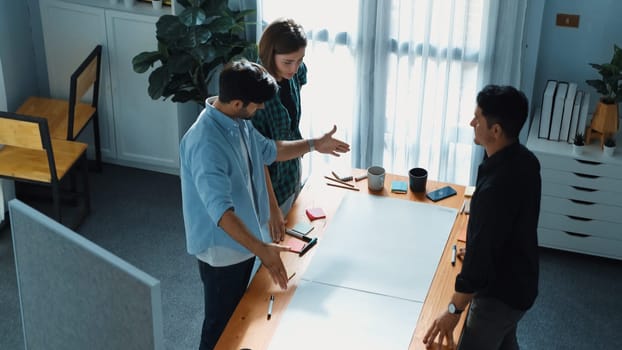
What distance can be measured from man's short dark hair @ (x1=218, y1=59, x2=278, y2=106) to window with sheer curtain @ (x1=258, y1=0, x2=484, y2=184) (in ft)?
6.64

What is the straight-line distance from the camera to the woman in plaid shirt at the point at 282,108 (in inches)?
120

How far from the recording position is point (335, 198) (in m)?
3.32

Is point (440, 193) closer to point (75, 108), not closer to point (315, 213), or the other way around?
point (315, 213)

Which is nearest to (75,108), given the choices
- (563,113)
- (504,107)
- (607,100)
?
(563,113)

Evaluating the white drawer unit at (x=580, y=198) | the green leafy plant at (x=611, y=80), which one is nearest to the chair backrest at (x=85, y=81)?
the white drawer unit at (x=580, y=198)

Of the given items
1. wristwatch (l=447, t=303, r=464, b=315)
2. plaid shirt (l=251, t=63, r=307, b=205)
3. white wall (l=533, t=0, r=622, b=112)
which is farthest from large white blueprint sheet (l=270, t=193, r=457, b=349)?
white wall (l=533, t=0, r=622, b=112)

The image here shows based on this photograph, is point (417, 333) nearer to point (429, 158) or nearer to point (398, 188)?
point (398, 188)

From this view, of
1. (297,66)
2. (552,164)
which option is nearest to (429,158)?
(552,164)

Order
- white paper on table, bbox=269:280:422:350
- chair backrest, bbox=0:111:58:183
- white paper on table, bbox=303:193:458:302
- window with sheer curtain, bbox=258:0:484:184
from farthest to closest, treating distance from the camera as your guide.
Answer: window with sheer curtain, bbox=258:0:484:184 → chair backrest, bbox=0:111:58:183 → white paper on table, bbox=303:193:458:302 → white paper on table, bbox=269:280:422:350

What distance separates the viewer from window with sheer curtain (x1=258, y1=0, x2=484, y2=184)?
442 cm

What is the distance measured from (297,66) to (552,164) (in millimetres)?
1756

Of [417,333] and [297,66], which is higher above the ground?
[297,66]

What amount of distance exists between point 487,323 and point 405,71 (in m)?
2.22

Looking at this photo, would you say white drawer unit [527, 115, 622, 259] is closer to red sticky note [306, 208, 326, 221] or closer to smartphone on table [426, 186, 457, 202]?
smartphone on table [426, 186, 457, 202]
